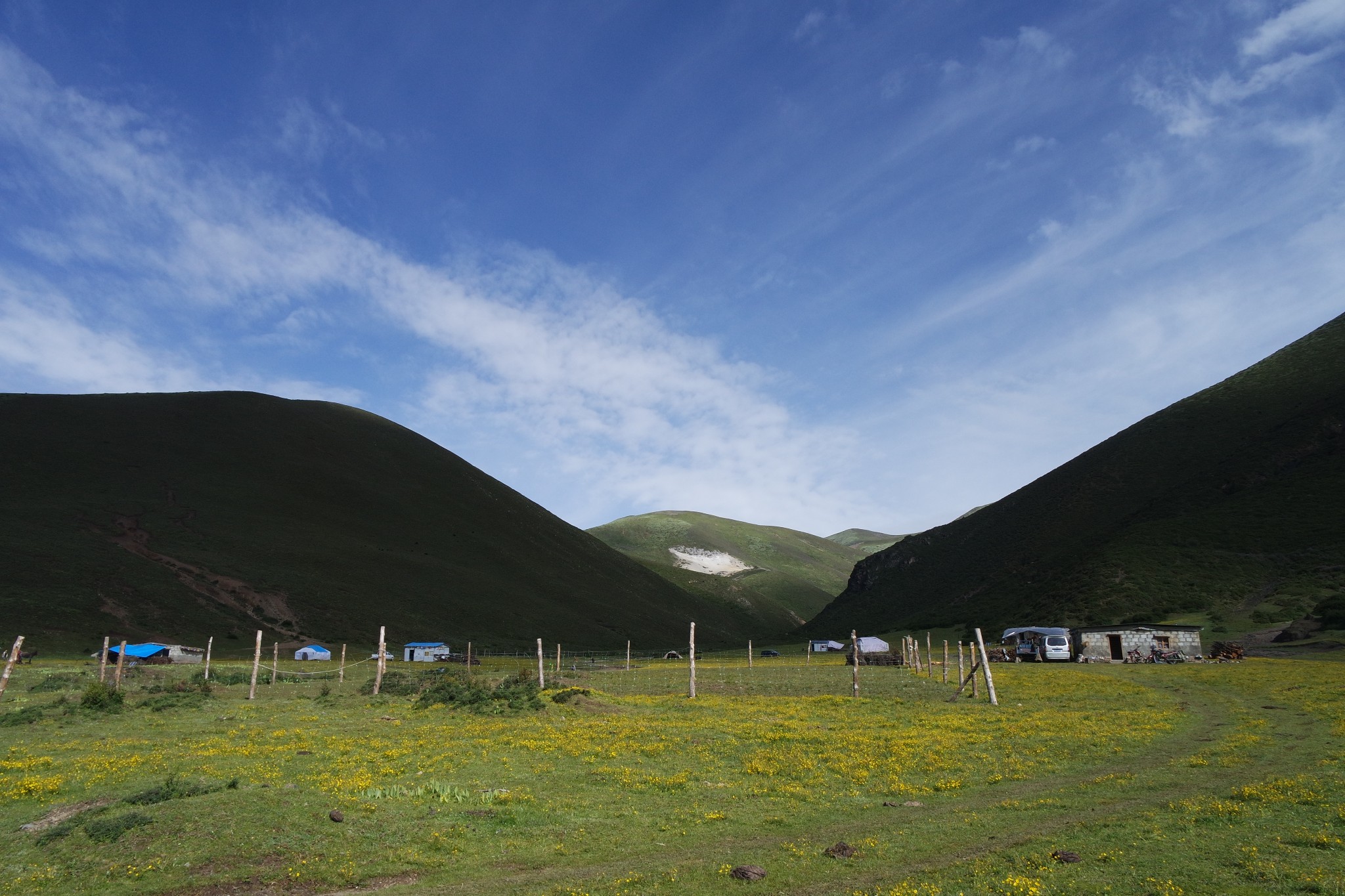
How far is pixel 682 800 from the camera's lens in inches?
693

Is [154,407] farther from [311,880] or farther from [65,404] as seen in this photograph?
[311,880]

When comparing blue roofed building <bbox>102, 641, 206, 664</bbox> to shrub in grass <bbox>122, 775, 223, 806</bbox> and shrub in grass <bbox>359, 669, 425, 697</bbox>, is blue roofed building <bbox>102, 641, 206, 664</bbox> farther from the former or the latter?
shrub in grass <bbox>122, 775, 223, 806</bbox>

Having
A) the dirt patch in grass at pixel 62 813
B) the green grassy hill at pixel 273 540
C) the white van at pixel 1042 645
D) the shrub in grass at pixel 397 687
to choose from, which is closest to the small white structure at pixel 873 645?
the white van at pixel 1042 645

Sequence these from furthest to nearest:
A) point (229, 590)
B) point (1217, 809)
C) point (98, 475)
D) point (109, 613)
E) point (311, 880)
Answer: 1. point (98, 475)
2. point (229, 590)
3. point (109, 613)
4. point (1217, 809)
5. point (311, 880)

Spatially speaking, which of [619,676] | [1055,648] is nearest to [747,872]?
[619,676]

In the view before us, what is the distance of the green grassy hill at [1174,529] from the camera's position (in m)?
86.0

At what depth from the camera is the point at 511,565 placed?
489ft

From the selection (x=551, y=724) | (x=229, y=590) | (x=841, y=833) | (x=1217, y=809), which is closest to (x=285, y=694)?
(x=551, y=724)

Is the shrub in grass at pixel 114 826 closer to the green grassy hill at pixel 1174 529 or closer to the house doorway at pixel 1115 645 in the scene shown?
the house doorway at pixel 1115 645

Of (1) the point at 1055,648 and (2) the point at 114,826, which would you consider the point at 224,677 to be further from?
(1) the point at 1055,648

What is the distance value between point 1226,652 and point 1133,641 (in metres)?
7.44

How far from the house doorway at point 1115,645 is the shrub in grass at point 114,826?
74.3 m

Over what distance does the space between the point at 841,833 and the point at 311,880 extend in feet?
30.2

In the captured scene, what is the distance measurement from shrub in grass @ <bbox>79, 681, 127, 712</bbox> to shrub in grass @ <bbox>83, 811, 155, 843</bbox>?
2426 centimetres
